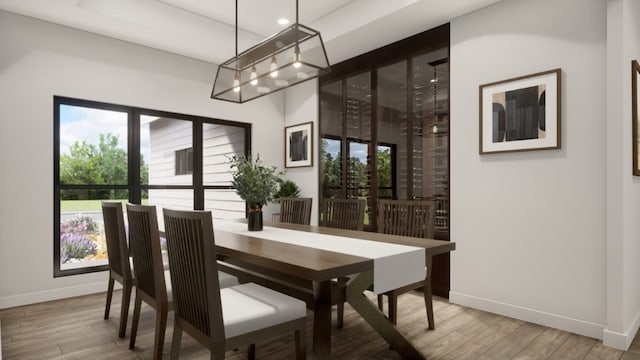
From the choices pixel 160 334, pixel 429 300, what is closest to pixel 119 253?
pixel 160 334

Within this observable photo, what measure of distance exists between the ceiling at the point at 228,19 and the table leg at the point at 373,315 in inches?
99.1

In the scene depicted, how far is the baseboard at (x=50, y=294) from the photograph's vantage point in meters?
3.39

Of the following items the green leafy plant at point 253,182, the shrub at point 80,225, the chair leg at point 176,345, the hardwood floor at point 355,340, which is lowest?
the hardwood floor at point 355,340

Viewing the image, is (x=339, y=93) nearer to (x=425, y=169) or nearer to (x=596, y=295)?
(x=425, y=169)

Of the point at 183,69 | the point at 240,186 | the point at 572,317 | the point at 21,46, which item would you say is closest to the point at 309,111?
the point at 183,69

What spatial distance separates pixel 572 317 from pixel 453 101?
207 cm

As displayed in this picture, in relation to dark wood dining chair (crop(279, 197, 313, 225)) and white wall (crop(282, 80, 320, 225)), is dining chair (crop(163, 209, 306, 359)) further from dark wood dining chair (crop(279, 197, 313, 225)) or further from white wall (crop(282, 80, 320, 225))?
white wall (crop(282, 80, 320, 225))

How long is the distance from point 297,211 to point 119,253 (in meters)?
1.62

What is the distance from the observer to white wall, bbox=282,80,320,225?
5113 mm

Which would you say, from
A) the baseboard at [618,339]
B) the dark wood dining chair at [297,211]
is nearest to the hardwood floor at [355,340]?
the baseboard at [618,339]

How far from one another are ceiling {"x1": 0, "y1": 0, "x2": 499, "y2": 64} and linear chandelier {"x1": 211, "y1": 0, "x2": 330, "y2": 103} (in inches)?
48.1

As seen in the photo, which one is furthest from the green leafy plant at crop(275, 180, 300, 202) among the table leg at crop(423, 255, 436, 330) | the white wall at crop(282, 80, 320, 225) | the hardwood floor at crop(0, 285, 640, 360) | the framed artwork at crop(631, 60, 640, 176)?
the framed artwork at crop(631, 60, 640, 176)

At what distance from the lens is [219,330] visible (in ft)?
5.22

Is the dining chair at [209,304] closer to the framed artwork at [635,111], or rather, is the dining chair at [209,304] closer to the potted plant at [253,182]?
the potted plant at [253,182]
